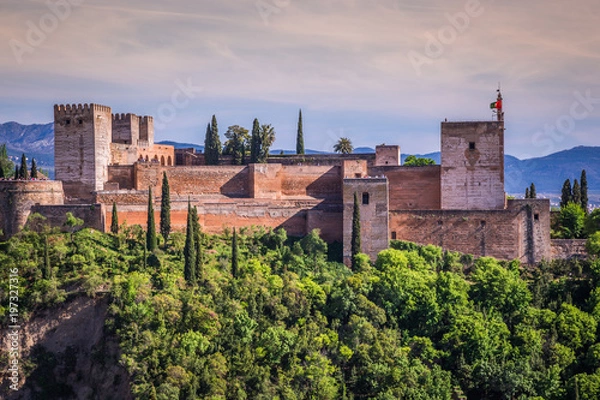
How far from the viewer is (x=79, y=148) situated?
A: 124ft

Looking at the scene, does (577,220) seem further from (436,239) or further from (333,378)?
(333,378)

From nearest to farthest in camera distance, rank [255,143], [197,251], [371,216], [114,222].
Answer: [197,251], [114,222], [371,216], [255,143]

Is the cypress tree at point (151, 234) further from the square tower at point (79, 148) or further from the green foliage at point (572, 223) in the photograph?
the green foliage at point (572, 223)

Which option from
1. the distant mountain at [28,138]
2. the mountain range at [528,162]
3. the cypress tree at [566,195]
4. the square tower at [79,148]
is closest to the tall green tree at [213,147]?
the square tower at [79,148]

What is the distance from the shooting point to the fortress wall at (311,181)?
128 ft

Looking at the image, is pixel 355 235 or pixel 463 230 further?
pixel 463 230

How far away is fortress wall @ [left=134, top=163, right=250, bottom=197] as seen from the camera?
38406 mm

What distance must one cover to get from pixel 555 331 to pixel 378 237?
25.6 ft

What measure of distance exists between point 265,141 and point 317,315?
15.4 meters

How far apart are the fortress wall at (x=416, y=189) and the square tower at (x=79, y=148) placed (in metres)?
12.7

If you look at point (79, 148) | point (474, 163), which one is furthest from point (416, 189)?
point (79, 148)

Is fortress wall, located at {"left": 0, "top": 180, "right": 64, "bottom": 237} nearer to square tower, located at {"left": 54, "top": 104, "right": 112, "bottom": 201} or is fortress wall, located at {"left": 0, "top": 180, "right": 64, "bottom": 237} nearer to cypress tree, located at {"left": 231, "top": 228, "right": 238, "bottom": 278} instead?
square tower, located at {"left": 54, "top": 104, "right": 112, "bottom": 201}

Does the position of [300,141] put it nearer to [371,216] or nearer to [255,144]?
[255,144]

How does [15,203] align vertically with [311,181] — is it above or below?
below
